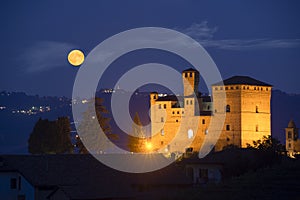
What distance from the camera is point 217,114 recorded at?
396 feet

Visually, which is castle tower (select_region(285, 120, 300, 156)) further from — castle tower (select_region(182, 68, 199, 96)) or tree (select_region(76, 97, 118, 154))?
tree (select_region(76, 97, 118, 154))

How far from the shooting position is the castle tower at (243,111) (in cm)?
11988

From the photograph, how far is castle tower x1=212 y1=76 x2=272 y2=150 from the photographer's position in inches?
4719

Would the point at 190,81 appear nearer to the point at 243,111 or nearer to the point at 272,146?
the point at 243,111

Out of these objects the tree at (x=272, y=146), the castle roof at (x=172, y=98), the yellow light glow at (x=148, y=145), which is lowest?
the yellow light glow at (x=148, y=145)

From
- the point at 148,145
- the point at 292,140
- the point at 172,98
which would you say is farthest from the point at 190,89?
the point at 292,140

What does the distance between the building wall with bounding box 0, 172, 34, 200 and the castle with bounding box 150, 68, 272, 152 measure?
67692 millimetres

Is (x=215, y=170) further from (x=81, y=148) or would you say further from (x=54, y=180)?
(x=81, y=148)

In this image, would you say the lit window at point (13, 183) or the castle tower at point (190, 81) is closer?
the lit window at point (13, 183)

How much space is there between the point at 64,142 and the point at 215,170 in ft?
109

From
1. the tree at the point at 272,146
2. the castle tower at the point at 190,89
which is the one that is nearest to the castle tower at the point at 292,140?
the castle tower at the point at 190,89

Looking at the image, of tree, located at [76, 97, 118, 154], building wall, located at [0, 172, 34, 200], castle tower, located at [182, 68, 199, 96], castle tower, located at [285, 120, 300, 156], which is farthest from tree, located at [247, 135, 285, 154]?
castle tower, located at [182, 68, 199, 96]

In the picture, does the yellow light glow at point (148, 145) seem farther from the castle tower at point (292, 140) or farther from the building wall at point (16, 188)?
the building wall at point (16, 188)

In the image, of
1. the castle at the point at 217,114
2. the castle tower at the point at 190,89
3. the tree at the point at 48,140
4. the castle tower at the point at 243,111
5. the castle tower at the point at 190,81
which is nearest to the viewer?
the tree at the point at 48,140
